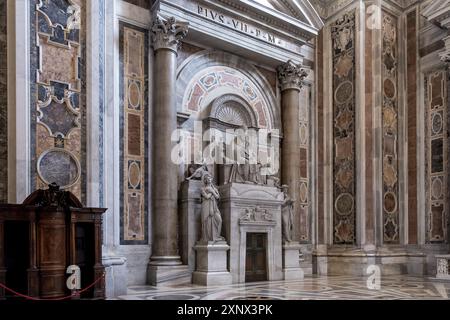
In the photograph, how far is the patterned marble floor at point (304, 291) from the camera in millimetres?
10117

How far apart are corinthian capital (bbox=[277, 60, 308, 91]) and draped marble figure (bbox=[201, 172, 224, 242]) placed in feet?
17.8

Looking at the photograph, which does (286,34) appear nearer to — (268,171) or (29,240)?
(268,171)

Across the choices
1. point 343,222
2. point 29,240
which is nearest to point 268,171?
point 343,222

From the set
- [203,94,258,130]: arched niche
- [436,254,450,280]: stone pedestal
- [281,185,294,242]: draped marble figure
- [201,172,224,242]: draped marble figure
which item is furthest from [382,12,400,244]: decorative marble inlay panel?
[201,172,224,242]: draped marble figure

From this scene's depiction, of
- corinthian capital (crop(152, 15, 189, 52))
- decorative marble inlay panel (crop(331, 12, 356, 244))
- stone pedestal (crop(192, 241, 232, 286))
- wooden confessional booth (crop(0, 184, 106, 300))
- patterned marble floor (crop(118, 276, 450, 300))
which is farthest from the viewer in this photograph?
decorative marble inlay panel (crop(331, 12, 356, 244))

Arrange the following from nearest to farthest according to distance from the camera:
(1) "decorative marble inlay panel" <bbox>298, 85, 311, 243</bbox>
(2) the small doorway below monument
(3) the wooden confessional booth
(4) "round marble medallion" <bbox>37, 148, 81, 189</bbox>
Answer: (3) the wooden confessional booth
(4) "round marble medallion" <bbox>37, 148, 81, 189</bbox>
(2) the small doorway below monument
(1) "decorative marble inlay panel" <bbox>298, 85, 311, 243</bbox>

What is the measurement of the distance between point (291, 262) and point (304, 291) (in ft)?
10.1

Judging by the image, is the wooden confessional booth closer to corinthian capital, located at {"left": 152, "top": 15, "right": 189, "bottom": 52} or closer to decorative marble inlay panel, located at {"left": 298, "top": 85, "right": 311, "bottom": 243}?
corinthian capital, located at {"left": 152, "top": 15, "right": 189, "bottom": 52}

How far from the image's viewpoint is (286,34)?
1575cm

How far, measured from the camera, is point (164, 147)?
12.4 m

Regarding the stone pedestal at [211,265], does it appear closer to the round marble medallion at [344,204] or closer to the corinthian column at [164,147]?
the corinthian column at [164,147]

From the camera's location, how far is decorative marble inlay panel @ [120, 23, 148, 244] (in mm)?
11977

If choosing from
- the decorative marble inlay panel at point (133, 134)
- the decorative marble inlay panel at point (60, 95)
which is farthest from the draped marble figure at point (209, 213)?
the decorative marble inlay panel at point (60, 95)
